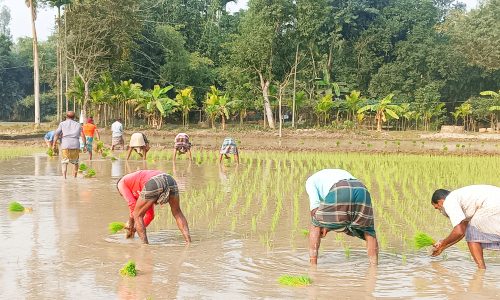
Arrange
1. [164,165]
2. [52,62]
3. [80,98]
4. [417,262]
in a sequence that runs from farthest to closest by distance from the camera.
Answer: [52,62], [80,98], [164,165], [417,262]

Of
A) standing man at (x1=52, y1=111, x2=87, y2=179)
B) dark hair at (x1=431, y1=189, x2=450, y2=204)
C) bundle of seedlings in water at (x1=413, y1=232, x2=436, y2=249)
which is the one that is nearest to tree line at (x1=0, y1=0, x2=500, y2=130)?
standing man at (x1=52, y1=111, x2=87, y2=179)

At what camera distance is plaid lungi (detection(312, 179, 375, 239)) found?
5.45 metres

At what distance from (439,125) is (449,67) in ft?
13.3

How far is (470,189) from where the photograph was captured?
5.66 meters

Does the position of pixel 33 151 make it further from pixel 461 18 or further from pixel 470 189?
pixel 461 18

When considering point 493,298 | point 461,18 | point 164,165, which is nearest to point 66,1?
point 164,165

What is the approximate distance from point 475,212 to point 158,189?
3.00 m

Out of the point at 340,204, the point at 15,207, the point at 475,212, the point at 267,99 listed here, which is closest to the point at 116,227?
the point at 15,207

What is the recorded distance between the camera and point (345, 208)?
17.9ft

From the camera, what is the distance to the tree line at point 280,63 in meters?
35.7

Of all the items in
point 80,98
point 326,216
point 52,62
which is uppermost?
point 52,62

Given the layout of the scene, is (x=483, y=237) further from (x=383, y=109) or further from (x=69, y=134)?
(x=383, y=109)

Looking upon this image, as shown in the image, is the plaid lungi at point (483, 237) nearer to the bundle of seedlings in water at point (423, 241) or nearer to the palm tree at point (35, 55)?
the bundle of seedlings in water at point (423, 241)

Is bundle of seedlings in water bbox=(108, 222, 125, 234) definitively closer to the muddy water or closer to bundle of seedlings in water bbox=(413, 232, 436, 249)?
the muddy water
